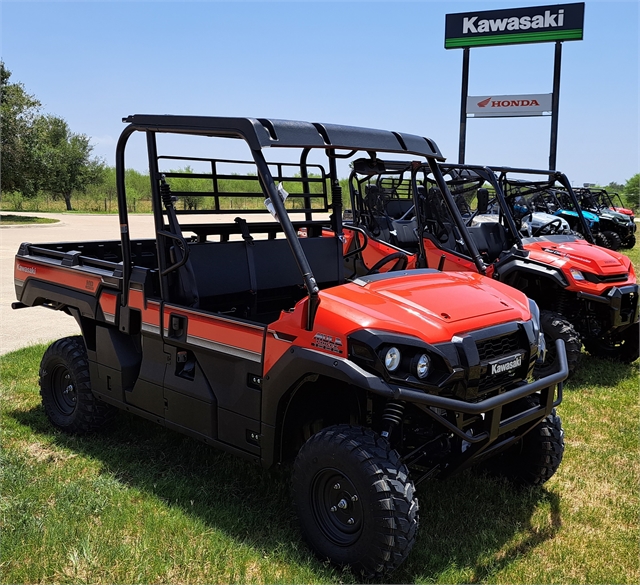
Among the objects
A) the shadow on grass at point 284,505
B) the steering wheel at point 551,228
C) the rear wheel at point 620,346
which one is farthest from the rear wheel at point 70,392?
the steering wheel at point 551,228

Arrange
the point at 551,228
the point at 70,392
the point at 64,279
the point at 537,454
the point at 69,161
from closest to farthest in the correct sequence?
the point at 537,454 < the point at 64,279 < the point at 70,392 < the point at 551,228 < the point at 69,161

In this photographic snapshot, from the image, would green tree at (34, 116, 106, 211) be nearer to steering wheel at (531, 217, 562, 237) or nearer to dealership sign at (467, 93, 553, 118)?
dealership sign at (467, 93, 553, 118)

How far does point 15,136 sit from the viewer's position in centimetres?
2761

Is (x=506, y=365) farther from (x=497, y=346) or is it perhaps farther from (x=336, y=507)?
(x=336, y=507)

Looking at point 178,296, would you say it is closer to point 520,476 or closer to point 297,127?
point 297,127

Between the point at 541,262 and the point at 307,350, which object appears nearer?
the point at 307,350

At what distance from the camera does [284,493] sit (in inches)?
148

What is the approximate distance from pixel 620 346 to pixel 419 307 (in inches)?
179

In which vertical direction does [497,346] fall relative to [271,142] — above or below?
below

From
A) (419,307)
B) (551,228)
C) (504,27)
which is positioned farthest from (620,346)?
(504,27)

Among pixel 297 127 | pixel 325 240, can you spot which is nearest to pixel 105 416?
pixel 325 240

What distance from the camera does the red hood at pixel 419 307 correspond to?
3.00m

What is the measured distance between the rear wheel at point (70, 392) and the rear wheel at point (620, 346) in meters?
4.81

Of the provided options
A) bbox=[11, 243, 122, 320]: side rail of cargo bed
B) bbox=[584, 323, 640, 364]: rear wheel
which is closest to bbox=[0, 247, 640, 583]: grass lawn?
bbox=[11, 243, 122, 320]: side rail of cargo bed
